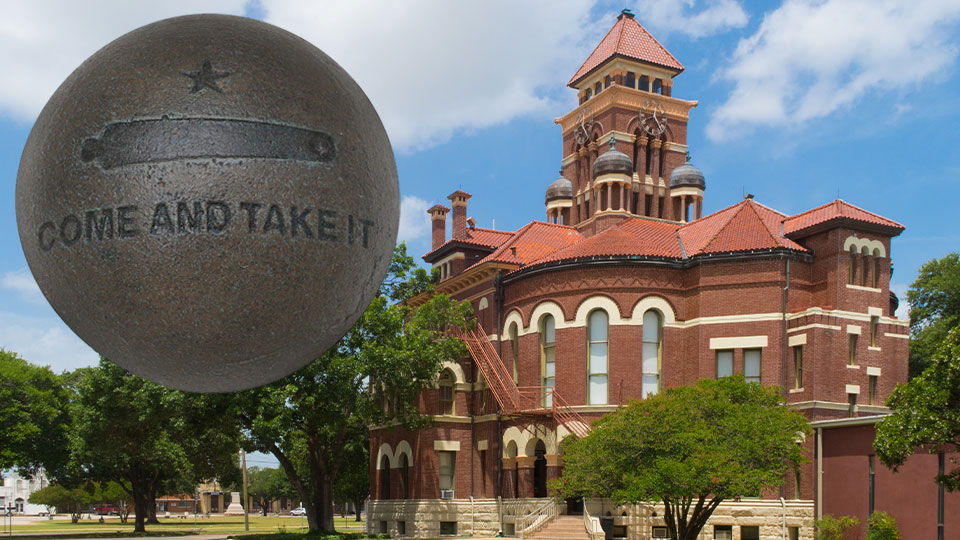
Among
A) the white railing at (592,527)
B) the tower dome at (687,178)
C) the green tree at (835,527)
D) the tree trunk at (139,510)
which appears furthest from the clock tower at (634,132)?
the tree trunk at (139,510)

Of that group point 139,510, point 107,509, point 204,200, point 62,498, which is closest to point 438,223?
point 139,510

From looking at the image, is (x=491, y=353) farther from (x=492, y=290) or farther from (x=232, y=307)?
(x=232, y=307)

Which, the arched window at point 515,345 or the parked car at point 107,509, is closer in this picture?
the arched window at point 515,345

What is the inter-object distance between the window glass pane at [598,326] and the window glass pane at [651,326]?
4.70 feet

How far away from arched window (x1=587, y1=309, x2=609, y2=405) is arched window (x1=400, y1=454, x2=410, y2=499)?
10.0 m

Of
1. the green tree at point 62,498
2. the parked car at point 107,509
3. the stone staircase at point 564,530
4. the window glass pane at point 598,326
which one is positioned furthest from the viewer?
the parked car at point 107,509

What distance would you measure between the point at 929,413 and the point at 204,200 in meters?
16.4

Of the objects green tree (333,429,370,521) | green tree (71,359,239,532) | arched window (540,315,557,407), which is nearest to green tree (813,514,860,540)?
arched window (540,315,557,407)

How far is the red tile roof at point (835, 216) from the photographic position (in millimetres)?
34250

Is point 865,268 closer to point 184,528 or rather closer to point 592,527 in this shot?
point 592,527

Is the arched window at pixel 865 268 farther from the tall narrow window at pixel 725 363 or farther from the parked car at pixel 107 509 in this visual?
the parked car at pixel 107 509

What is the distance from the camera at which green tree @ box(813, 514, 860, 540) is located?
96.2 ft

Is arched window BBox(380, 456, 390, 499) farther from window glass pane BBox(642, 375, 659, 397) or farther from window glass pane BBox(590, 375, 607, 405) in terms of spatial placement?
window glass pane BBox(642, 375, 659, 397)

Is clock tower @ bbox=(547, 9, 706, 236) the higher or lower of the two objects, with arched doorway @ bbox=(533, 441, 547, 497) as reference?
higher
